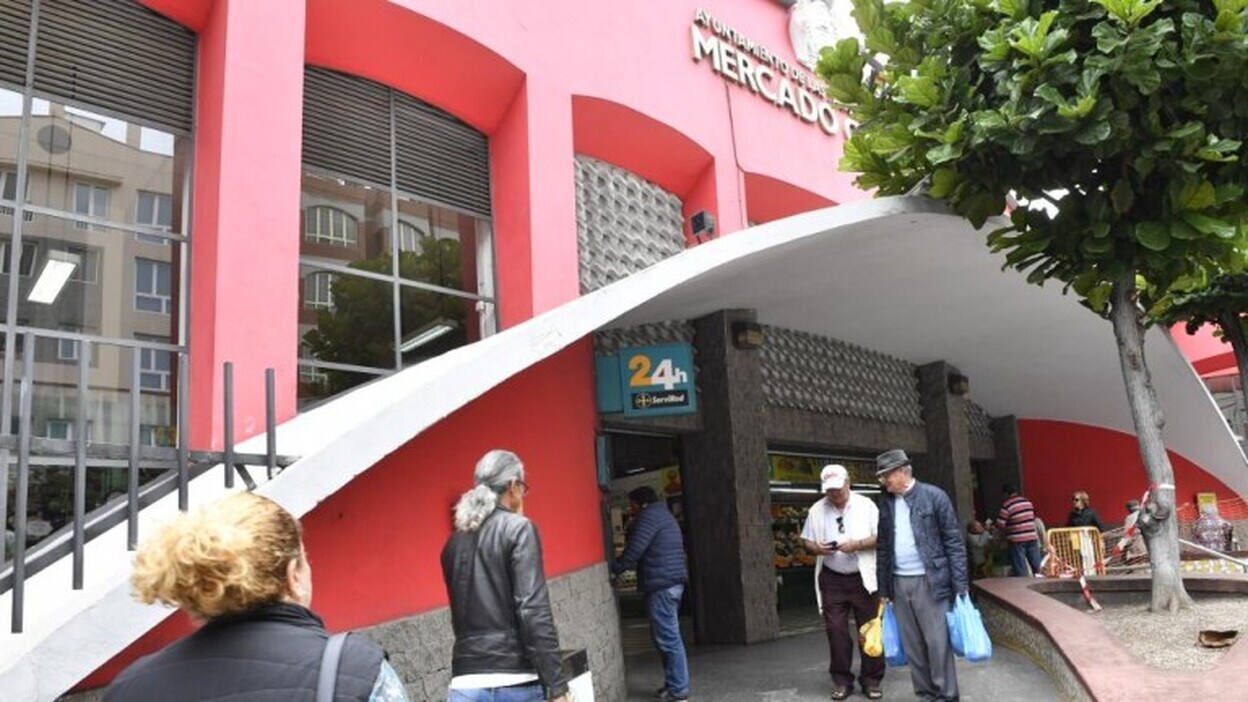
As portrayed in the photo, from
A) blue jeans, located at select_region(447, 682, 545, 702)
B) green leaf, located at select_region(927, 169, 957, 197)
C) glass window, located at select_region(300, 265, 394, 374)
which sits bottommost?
blue jeans, located at select_region(447, 682, 545, 702)

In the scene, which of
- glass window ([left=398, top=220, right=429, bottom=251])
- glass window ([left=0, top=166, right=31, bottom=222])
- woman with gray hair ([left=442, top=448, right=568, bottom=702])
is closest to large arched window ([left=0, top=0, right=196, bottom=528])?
glass window ([left=0, top=166, right=31, bottom=222])

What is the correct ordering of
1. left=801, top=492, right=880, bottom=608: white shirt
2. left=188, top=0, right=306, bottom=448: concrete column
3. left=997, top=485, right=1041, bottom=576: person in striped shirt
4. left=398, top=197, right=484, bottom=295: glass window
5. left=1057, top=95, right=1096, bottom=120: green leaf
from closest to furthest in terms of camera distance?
left=188, top=0, right=306, bottom=448: concrete column < left=1057, top=95, right=1096, bottom=120: green leaf < left=801, top=492, right=880, bottom=608: white shirt < left=398, top=197, right=484, bottom=295: glass window < left=997, top=485, right=1041, bottom=576: person in striped shirt

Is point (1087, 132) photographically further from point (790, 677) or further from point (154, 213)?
point (154, 213)

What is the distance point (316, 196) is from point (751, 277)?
3.94 meters

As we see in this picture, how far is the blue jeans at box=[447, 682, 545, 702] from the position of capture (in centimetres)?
382

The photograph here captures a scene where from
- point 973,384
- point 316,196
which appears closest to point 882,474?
point 316,196

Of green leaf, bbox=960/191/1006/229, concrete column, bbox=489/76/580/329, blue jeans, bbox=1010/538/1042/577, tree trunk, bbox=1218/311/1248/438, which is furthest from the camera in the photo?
blue jeans, bbox=1010/538/1042/577

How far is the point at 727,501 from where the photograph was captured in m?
10.2

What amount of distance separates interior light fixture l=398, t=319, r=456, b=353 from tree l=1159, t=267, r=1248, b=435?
8166 mm

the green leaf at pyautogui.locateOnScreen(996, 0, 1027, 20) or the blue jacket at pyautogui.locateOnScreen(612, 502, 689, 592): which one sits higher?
the green leaf at pyautogui.locateOnScreen(996, 0, 1027, 20)

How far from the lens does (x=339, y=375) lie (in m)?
7.36

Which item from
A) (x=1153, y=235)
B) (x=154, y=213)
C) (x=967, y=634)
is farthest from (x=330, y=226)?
A: (x=1153, y=235)

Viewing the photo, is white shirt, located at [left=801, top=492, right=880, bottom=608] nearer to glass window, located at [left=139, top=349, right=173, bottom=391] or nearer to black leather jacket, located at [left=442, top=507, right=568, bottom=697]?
black leather jacket, located at [left=442, top=507, right=568, bottom=697]

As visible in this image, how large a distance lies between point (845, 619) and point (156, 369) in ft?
16.4
